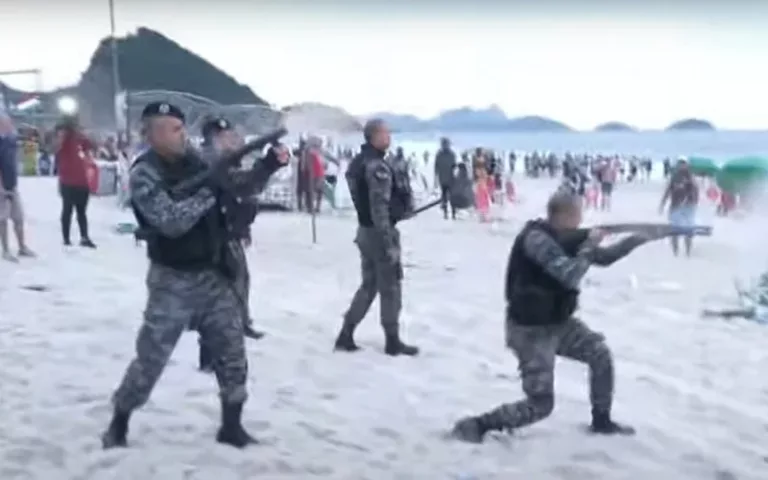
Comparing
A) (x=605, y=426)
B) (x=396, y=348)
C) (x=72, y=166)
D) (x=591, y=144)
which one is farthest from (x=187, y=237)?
(x=591, y=144)

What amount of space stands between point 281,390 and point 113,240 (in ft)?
27.4

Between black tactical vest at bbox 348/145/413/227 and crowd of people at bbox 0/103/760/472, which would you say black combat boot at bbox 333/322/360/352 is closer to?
black tactical vest at bbox 348/145/413/227

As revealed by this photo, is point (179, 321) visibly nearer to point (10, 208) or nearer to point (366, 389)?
point (366, 389)

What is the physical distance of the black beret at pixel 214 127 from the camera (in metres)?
6.79

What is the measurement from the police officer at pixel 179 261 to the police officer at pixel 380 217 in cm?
201

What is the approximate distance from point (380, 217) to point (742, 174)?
37.8 ft

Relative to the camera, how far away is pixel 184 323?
16.0ft

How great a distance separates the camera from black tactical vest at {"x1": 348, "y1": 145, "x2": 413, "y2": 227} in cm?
694

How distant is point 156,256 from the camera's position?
4.83 m

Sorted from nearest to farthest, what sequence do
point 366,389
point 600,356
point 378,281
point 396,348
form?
point 600,356 → point 366,389 → point 378,281 → point 396,348

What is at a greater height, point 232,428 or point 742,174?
point 742,174

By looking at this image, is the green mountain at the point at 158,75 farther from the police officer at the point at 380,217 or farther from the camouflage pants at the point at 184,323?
the camouflage pants at the point at 184,323

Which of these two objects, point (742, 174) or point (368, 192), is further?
point (742, 174)

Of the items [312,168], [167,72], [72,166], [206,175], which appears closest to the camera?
[206,175]
